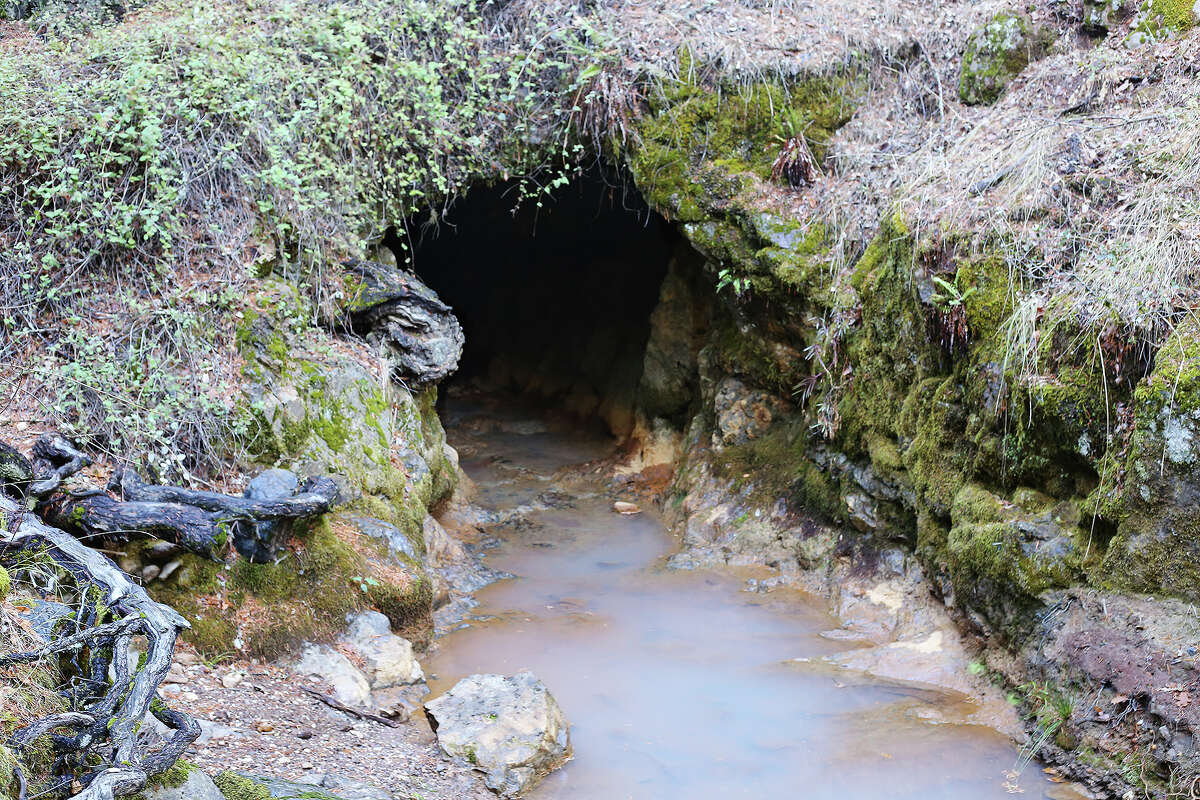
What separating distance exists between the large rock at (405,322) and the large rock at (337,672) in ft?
9.70

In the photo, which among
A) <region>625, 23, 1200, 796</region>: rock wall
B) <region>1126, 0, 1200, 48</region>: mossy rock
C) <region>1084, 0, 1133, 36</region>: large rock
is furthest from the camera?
<region>1084, 0, 1133, 36</region>: large rock

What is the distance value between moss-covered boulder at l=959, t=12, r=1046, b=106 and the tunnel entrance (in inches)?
148

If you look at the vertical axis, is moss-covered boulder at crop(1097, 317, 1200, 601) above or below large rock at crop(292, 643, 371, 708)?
above

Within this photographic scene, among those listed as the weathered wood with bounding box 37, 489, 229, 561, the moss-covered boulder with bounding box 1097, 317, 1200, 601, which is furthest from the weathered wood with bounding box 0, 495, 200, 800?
the moss-covered boulder with bounding box 1097, 317, 1200, 601

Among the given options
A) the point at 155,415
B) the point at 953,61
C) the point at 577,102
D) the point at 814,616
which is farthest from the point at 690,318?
the point at 155,415

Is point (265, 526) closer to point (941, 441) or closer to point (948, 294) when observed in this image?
point (941, 441)

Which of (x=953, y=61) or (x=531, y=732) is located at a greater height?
(x=953, y=61)

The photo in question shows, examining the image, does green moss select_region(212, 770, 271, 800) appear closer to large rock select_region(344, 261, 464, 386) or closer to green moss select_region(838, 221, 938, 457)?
large rock select_region(344, 261, 464, 386)

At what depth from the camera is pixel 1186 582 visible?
13.5ft

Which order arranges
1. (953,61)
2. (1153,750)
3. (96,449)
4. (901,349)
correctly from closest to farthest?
(1153,750) → (96,449) → (901,349) → (953,61)

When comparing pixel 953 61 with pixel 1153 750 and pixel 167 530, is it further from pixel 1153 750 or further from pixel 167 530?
pixel 167 530

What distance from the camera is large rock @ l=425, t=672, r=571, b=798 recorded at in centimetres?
421

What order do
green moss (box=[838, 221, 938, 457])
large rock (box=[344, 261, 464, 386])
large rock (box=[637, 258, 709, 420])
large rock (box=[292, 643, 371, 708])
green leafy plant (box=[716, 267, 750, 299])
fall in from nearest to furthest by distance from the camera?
large rock (box=[292, 643, 371, 708]), green moss (box=[838, 221, 938, 457]), large rock (box=[344, 261, 464, 386]), green leafy plant (box=[716, 267, 750, 299]), large rock (box=[637, 258, 709, 420])

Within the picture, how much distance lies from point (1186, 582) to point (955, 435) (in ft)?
5.35
